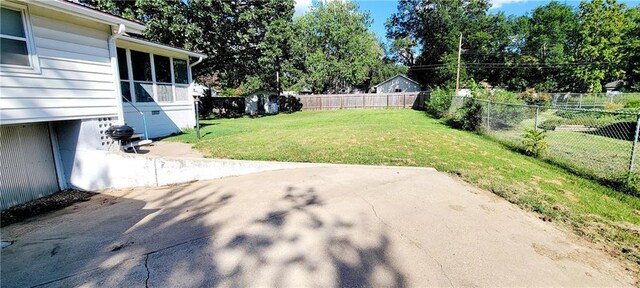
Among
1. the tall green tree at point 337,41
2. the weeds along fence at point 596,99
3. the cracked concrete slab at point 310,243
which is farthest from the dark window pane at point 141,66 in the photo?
the weeds along fence at point 596,99

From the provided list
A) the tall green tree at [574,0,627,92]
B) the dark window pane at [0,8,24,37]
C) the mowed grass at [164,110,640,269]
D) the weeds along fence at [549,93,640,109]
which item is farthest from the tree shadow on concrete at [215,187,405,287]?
the tall green tree at [574,0,627,92]

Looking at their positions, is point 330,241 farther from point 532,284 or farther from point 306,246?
point 532,284

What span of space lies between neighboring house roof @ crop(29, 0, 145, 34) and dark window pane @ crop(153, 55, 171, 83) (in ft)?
13.2

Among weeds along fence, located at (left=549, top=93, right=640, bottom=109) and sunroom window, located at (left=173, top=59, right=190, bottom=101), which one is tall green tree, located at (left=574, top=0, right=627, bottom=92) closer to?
weeds along fence, located at (left=549, top=93, right=640, bottom=109)

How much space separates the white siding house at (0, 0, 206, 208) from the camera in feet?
14.9

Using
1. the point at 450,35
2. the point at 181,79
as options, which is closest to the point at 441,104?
the point at 181,79

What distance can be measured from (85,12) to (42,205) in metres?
3.54

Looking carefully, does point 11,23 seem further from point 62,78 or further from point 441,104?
point 441,104

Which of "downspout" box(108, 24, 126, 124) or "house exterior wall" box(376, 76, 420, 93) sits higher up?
"house exterior wall" box(376, 76, 420, 93)

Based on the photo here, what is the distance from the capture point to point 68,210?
4.75 meters

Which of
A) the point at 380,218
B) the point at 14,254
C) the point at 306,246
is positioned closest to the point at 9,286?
the point at 14,254

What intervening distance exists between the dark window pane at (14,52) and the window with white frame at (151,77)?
14.3 feet

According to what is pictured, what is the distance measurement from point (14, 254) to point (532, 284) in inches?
197

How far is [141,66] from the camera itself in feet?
31.4
